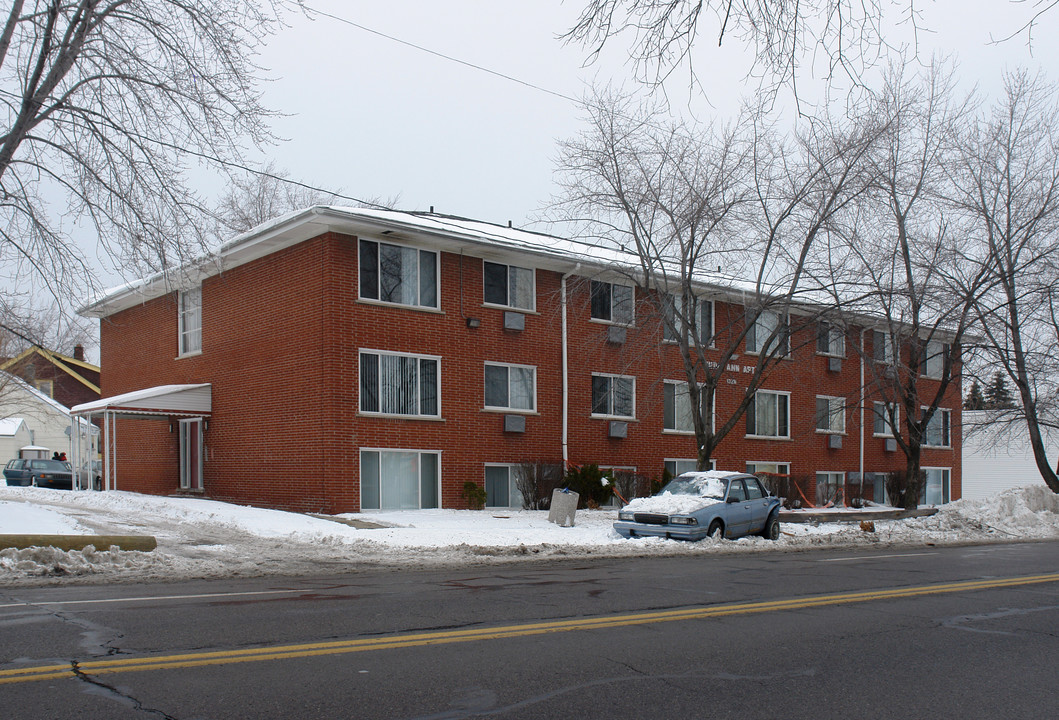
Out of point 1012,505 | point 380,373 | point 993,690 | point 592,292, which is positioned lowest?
point 1012,505

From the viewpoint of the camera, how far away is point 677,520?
57.2 ft

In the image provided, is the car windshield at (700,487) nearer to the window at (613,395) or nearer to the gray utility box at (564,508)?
the gray utility box at (564,508)

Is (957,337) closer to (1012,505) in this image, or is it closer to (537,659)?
(1012,505)

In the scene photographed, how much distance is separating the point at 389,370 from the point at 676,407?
407 inches

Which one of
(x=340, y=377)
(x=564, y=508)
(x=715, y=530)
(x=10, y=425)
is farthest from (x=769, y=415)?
(x=10, y=425)

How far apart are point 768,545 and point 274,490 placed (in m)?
11.9

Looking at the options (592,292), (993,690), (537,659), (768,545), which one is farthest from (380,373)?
(993,690)

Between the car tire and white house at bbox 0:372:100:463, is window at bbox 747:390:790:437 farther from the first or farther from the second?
white house at bbox 0:372:100:463

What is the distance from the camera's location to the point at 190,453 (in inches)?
1057

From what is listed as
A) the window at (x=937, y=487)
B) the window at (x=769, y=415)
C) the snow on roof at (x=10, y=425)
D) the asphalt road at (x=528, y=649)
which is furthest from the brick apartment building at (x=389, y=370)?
the snow on roof at (x=10, y=425)

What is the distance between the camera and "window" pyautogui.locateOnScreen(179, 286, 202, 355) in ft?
88.4

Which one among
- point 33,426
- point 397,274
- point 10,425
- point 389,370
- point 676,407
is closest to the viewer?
point 389,370

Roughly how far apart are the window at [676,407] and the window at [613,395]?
139 cm

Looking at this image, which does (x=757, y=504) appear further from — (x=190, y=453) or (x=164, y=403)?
(x=190, y=453)
